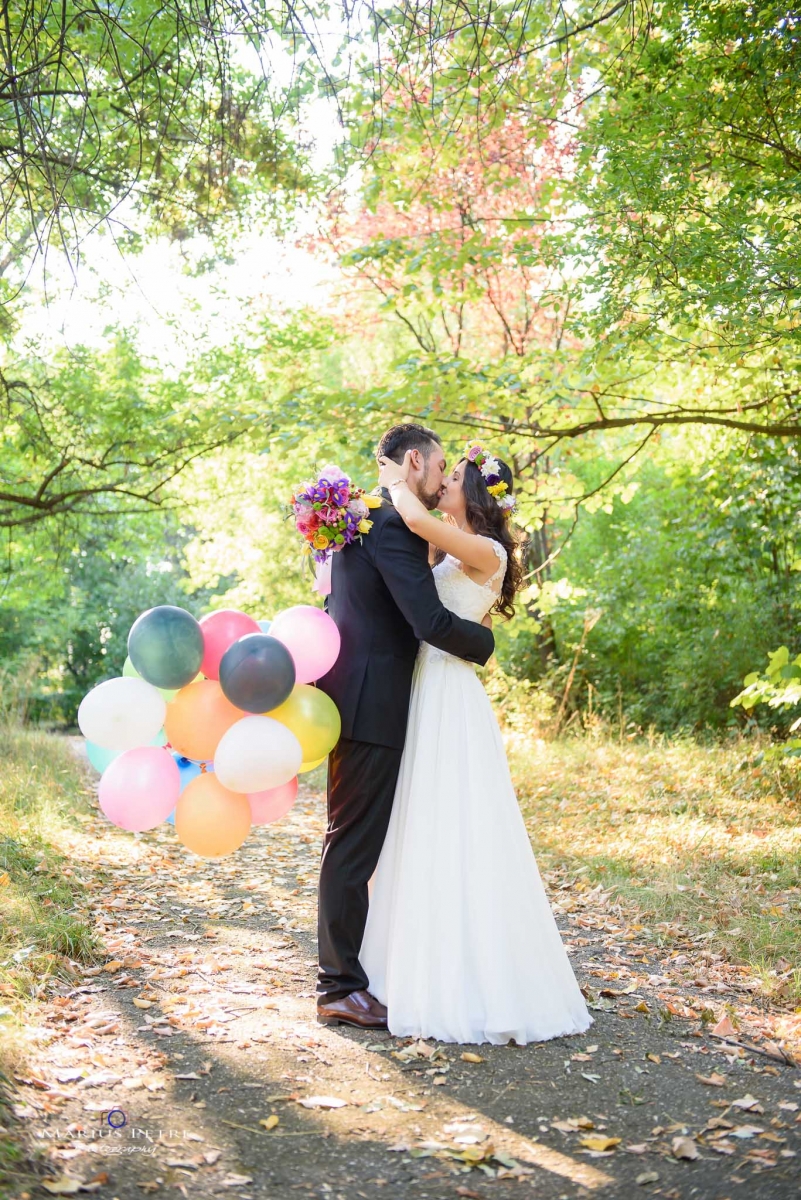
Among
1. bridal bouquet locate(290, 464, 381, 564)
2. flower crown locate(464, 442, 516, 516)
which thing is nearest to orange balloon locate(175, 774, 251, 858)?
bridal bouquet locate(290, 464, 381, 564)

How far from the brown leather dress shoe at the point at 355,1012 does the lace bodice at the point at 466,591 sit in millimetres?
1459

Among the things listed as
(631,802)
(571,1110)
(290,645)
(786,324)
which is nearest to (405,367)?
(786,324)

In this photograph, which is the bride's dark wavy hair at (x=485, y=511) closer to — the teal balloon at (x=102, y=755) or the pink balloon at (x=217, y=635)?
the pink balloon at (x=217, y=635)

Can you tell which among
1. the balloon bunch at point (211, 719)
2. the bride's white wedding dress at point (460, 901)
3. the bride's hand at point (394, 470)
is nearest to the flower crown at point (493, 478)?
the bride's hand at point (394, 470)

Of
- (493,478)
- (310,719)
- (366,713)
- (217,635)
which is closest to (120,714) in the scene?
(217,635)

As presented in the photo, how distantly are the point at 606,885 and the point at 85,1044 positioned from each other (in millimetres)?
3315

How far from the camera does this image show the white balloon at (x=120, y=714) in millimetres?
3285

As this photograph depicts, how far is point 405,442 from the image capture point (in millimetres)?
3852

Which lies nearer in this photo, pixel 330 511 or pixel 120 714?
pixel 120 714

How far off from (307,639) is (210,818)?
69 centimetres

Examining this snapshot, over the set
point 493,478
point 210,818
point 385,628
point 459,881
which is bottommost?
point 459,881

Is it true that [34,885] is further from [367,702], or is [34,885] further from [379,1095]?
[379,1095]

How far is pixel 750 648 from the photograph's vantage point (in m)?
9.95

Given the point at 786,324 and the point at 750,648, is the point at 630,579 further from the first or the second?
the point at 786,324
